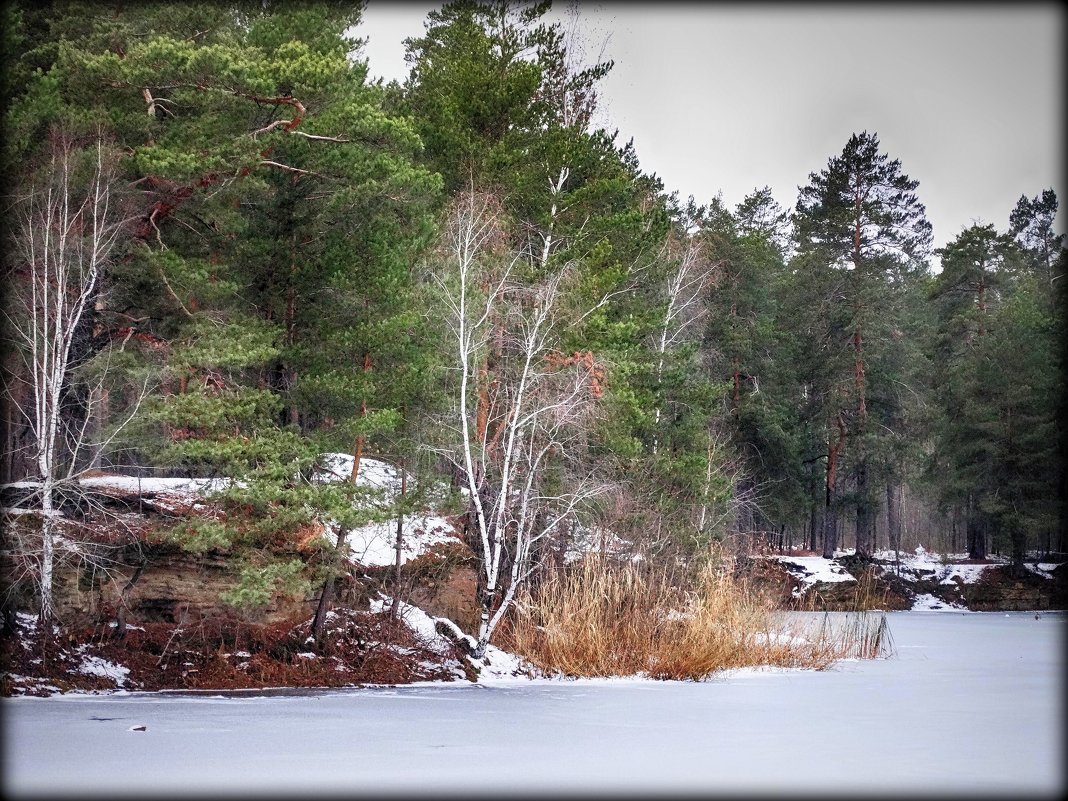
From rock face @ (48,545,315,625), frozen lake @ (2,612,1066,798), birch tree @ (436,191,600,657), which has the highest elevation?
birch tree @ (436,191,600,657)

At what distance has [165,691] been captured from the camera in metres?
14.7

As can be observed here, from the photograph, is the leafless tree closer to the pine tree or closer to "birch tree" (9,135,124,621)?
"birch tree" (9,135,124,621)

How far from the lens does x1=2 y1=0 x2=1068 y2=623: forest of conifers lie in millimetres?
14734

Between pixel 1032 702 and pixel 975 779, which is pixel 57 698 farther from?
pixel 1032 702

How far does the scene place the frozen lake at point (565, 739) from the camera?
334 inches

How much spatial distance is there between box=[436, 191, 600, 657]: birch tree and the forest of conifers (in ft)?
0.29

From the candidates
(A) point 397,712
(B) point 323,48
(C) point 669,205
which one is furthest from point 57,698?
(C) point 669,205

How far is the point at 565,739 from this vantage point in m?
11.1

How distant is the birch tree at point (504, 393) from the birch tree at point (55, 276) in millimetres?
5546

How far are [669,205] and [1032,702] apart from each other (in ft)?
94.6

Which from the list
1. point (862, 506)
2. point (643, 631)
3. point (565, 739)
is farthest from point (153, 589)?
point (862, 506)

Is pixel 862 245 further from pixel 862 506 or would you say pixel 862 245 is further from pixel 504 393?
pixel 504 393

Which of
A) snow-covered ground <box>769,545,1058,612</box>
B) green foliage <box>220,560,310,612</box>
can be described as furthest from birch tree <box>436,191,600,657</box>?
snow-covered ground <box>769,545,1058,612</box>

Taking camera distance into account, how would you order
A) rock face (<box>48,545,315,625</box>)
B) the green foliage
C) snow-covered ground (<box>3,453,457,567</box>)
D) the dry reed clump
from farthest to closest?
the dry reed clump, snow-covered ground (<box>3,453,457,567</box>), rock face (<box>48,545,315,625</box>), the green foliage
